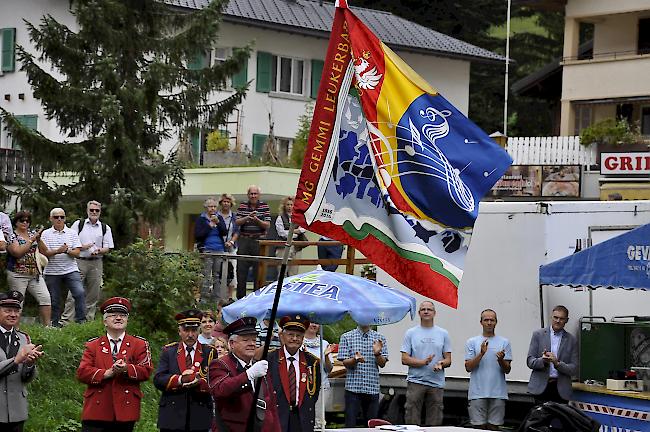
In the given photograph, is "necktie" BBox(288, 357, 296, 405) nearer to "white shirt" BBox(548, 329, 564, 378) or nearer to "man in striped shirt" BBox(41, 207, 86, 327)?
"white shirt" BBox(548, 329, 564, 378)

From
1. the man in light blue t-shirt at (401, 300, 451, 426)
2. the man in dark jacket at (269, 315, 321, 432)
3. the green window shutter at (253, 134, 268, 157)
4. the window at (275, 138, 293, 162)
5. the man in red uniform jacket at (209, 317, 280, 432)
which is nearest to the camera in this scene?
the man in red uniform jacket at (209, 317, 280, 432)

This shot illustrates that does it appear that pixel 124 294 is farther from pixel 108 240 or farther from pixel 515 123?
pixel 515 123

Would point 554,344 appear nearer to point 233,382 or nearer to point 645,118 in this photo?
point 233,382

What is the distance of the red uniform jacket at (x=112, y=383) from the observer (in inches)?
536

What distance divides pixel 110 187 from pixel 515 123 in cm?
3943

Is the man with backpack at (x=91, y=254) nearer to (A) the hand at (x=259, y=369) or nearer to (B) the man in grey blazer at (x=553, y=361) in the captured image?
(B) the man in grey blazer at (x=553, y=361)

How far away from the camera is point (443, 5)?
59562 mm

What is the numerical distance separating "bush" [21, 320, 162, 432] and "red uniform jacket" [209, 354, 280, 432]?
639cm

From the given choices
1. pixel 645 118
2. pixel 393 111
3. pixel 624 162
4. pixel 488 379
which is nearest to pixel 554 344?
pixel 488 379

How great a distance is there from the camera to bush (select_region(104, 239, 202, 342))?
70.2ft

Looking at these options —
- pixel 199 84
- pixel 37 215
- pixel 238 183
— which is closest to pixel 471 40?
pixel 238 183

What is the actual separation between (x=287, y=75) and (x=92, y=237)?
26.5 metres

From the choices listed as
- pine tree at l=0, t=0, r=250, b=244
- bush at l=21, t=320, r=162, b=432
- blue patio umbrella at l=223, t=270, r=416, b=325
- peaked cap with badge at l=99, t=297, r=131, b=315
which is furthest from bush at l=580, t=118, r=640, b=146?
peaked cap with badge at l=99, t=297, r=131, b=315

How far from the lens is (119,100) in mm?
26516
